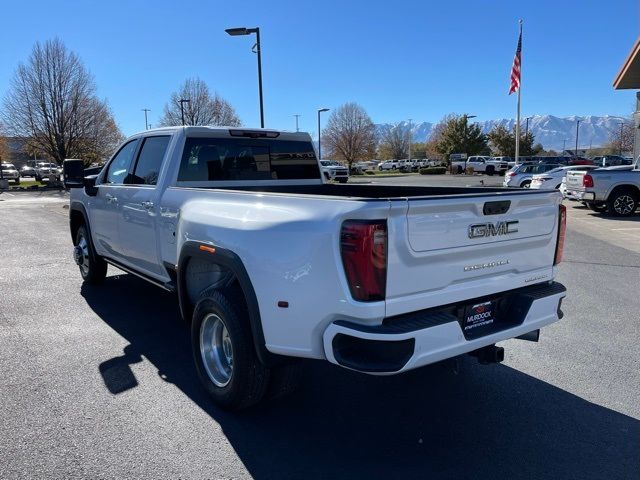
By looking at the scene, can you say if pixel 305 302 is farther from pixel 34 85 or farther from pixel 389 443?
pixel 34 85

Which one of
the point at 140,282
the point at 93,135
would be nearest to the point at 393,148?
the point at 93,135

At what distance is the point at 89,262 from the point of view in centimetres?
687

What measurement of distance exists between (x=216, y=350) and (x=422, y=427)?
153cm

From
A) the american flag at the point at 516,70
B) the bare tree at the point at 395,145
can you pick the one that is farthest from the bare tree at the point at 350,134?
the american flag at the point at 516,70

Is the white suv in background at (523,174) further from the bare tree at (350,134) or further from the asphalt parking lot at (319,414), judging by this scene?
the bare tree at (350,134)

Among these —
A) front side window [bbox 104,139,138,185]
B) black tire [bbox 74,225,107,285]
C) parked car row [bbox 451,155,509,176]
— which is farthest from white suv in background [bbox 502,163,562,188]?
parked car row [bbox 451,155,509,176]

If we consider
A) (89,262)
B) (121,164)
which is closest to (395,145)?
(89,262)

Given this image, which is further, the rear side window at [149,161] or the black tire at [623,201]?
the black tire at [623,201]

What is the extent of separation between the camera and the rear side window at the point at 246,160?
4.93 m

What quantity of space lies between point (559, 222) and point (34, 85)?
41.5m

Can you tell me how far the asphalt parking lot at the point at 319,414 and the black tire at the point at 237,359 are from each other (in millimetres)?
151

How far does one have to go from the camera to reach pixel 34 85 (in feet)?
122

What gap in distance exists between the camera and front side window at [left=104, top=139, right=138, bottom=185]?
572 centimetres

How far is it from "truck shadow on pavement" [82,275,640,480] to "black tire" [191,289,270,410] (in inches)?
6.0
